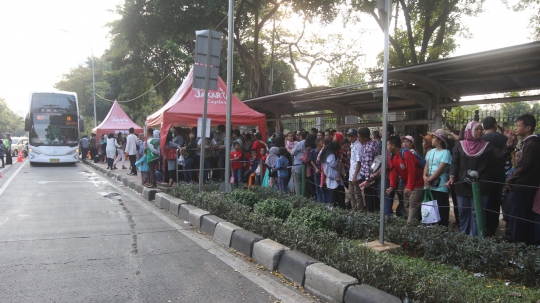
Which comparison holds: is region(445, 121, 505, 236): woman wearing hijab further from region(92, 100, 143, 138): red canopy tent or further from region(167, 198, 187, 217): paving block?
region(92, 100, 143, 138): red canopy tent

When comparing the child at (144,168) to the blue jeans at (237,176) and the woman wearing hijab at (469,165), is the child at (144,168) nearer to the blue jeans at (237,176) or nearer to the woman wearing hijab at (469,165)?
the blue jeans at (237,176)

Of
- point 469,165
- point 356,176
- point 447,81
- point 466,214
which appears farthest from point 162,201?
point 447,81

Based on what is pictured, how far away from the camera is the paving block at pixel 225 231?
5.88m

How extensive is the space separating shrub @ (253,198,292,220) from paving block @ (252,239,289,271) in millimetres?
1134

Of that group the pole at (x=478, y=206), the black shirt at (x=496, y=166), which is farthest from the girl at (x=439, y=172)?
the pole at (x=478, y=206)

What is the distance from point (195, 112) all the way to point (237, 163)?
1795mm

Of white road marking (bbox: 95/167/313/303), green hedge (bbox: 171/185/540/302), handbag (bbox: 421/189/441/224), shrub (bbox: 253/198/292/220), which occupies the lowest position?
white road marking (bbox: 95/167/313/303)

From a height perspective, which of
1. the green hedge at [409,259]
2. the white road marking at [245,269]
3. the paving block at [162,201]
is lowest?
the white road marking at [245,269]

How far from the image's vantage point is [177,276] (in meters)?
4.61

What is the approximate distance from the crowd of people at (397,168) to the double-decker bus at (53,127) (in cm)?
1135

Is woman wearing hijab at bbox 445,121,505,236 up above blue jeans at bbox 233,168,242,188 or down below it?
above

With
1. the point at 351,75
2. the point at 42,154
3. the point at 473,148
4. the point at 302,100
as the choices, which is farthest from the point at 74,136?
the point at 473,148

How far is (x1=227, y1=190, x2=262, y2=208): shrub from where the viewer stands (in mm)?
7395

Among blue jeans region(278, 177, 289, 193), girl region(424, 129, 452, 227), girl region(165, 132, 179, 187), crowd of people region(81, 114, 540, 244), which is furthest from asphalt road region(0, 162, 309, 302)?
girl region(424, 129, 452, 227)
